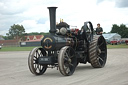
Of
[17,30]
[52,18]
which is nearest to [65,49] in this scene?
[52,18]

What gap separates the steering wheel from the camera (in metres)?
10.1

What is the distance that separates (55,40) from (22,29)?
108 metres

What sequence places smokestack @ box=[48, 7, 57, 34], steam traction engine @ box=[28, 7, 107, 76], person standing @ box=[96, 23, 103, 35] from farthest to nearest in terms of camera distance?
person standing @ box=[96, 23, 103, 35], smokestack @ box=[48, 7, 57, 34], steam traction engine @ box=[28, 7, 107, 76]

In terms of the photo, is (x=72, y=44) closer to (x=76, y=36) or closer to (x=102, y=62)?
(x=76, y=36)

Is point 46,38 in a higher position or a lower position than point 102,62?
higher

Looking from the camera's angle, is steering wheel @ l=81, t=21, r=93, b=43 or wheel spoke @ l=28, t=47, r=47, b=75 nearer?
wheel spoke @ l=28, t=47, r=47, b=75

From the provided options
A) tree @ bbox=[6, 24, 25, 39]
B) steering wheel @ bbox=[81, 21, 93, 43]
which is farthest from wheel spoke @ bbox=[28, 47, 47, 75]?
tree @ bbox=[6, 24, 25, 39]

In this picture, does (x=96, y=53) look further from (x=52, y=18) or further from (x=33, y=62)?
(x=33, y=62)

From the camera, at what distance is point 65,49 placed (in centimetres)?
812

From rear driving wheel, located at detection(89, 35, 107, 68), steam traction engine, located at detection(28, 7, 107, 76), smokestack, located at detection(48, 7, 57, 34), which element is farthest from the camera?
rear driving wheel, located at detection(89, 35, 107, 68)

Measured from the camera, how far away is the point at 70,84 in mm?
6691

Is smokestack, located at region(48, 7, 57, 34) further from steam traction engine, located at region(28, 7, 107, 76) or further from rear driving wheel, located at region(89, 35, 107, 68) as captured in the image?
rear driving wheel, located at region(89, 35, 107, 68)

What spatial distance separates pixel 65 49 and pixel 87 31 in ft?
9.47

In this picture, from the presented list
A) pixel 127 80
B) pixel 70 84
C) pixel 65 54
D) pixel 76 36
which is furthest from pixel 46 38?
pixel 127 80
